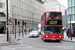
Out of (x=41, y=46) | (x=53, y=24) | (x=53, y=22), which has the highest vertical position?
(x=53, y=22)

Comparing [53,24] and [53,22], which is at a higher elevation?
[53,22]

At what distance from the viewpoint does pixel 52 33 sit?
20422 mm

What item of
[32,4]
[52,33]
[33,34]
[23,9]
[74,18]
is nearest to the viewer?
[52,33]

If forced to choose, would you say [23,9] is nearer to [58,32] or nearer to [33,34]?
[33,34]

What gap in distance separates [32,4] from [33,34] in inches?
2321

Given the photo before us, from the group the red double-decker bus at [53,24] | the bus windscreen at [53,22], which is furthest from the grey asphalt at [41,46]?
the bus windscreen at [53,22]

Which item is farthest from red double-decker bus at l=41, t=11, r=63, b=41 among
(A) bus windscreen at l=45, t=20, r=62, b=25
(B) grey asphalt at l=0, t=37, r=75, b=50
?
(B) grey asphalt at l=0, t=37, r=75, b=50

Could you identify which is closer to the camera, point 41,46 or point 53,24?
point 41,46

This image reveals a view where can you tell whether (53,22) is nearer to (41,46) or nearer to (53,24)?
(53,24)

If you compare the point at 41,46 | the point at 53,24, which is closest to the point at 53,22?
the point at 53,24

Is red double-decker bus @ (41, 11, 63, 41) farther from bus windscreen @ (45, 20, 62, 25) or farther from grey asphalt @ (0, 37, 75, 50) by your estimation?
grey asphalt @ (0, 37, 75, 50)

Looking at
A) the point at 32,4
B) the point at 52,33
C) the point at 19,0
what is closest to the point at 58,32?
the point at 52,33

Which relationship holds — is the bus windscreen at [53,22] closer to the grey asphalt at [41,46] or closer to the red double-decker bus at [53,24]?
the red double-decker bus at [53,24]

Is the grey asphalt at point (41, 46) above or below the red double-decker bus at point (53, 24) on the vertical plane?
below
